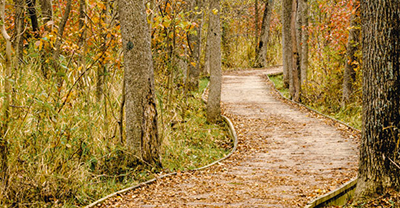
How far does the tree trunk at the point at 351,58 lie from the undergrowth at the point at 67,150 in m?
5.48

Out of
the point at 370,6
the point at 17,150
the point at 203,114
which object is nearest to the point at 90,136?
the point at 17,150

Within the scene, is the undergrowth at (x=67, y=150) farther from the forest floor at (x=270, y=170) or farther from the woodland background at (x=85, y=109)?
the forest floor at (x=270, y=170)

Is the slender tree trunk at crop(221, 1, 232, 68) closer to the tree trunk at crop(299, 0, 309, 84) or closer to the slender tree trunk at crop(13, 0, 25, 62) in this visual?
the tree trunk at crop(299, 0, 309, 84)

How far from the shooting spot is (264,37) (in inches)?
1064

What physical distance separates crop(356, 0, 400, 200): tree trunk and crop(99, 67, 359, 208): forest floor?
114 cm

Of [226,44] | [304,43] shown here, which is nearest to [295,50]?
[304,43]

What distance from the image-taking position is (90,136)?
727cm

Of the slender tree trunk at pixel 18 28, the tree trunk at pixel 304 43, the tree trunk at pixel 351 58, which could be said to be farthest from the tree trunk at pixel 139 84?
the tree trunk at pixel 304 43

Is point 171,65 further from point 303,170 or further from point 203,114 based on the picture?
point 303,170

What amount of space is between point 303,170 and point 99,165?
368cm

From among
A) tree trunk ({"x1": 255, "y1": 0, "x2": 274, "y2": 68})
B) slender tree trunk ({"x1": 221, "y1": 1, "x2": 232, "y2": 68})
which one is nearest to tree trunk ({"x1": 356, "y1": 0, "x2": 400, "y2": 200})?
tree trunk ({"x1": 255, "y1": 0, "x2": 274, "y2": 68})

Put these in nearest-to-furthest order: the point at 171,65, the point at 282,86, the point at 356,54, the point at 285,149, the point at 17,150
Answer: the point at 17,150 < the point at 285,149 < the point at 171,65 < the point at 356,54 < the point at 282,86

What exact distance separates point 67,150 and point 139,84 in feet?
5.20

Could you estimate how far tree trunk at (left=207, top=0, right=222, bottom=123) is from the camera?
38.0 ft
